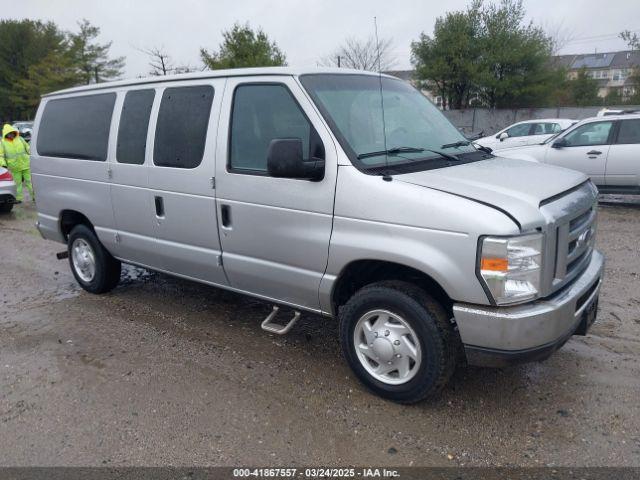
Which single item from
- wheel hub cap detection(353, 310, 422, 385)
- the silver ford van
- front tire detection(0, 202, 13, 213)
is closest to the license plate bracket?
the silver ford van

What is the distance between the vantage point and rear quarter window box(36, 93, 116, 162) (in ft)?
16.6

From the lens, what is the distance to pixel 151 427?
3.30 m

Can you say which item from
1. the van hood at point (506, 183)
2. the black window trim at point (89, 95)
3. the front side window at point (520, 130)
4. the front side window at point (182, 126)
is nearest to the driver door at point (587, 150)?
the front side window at point (520, 130)

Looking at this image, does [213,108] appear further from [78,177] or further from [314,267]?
[78,177]

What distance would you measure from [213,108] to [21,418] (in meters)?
2.52

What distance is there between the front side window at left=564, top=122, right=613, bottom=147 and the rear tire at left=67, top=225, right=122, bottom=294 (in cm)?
845

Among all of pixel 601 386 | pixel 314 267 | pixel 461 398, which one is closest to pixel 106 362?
pixel 314 267

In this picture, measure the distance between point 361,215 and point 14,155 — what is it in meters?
10.7

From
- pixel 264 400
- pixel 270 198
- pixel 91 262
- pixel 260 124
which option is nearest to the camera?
pixel 264 400

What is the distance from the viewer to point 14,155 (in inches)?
449

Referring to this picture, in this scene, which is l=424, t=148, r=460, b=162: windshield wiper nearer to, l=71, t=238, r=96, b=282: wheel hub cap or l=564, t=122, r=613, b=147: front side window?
l=71, t=238, r=96, b=282: wheel hub cap

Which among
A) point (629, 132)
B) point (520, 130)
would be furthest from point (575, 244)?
point (520, 130)

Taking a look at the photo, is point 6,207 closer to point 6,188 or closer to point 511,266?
point 6,188

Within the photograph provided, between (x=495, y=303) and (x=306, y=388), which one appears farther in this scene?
(x=306, y=388)
